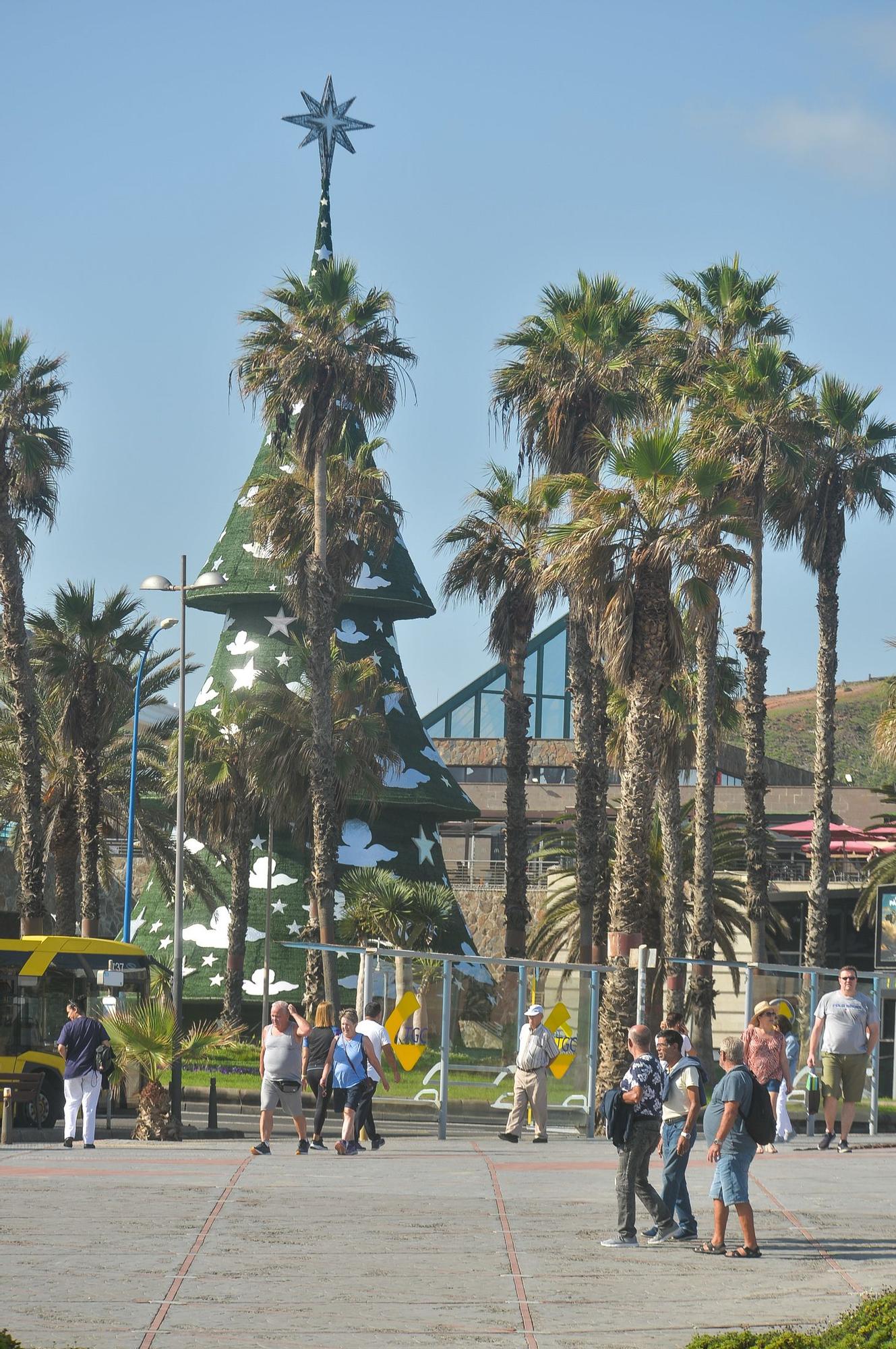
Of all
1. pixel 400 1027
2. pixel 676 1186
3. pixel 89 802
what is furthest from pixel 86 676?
pixel 676 1186

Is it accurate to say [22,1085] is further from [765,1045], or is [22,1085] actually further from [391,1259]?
[391,1259]

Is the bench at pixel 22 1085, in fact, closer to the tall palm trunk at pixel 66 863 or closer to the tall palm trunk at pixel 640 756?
the tall palm trunk at pixel 640 756

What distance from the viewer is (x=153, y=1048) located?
22.0 metres

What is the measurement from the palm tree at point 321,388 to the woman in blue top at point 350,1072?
17.0m

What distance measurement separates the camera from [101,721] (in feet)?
141

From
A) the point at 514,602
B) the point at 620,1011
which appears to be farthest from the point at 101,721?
the point at 620,1011

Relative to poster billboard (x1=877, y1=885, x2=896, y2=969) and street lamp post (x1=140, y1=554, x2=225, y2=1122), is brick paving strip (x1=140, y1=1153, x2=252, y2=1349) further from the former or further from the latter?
poster billboard (x1=877, y1=885, x2=896, y2=969)

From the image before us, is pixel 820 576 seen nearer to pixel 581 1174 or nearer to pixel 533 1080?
pixel 533 1080

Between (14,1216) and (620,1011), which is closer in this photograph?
(14,1216)

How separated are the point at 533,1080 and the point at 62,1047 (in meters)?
5.35

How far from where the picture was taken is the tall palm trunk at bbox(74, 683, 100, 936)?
41.1 metres

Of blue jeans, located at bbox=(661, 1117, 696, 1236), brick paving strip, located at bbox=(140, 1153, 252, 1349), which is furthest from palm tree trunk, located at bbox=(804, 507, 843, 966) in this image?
blue jeans, located at bbox=(661, 1117, 696, 1236)

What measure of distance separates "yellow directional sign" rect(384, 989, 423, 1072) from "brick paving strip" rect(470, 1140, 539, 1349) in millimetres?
5494

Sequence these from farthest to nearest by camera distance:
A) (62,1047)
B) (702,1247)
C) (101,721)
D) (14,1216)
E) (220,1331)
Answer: (101,721) → (62,1047) → (14,1216) → (702,1247) → (220,1331)
